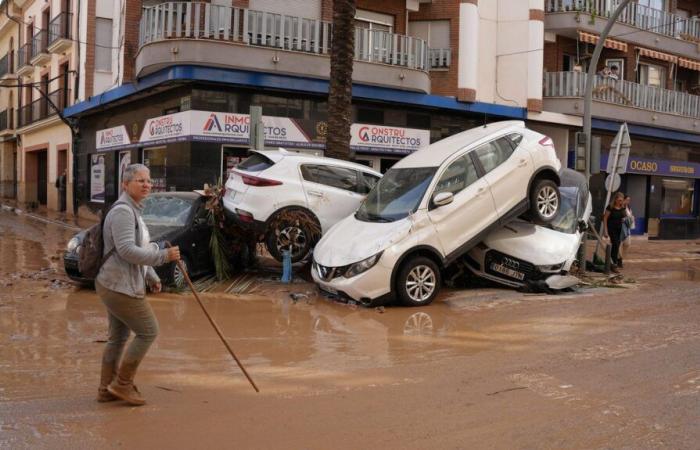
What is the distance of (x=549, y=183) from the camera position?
10.0 m

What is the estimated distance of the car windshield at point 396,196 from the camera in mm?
9016

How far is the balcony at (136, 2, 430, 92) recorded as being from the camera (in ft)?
52.0

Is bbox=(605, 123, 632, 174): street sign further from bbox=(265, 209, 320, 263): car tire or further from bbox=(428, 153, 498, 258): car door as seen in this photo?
bbox=(265, 209, 320, 263): car tire

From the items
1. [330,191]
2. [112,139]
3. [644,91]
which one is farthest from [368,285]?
[644,91]

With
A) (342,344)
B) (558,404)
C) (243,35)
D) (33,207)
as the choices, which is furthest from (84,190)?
(558,404)

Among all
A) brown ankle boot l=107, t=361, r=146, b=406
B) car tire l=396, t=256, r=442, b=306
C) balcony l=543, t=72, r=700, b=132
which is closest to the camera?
brown ankle boot l=107, t=361, r=146, b=406

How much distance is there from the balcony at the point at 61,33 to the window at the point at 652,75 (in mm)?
21894

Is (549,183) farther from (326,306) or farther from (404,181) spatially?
(326,306)

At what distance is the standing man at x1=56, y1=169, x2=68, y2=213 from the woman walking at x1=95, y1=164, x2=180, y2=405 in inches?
932

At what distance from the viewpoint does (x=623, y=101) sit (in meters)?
23.6

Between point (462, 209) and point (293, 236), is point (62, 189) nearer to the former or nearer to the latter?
point (293, 236)

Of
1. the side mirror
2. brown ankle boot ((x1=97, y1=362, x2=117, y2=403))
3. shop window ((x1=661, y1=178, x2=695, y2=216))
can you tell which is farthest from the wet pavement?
shop window ((x1=661, y1=178, x2=695, y2=216))

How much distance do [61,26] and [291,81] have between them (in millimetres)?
12624

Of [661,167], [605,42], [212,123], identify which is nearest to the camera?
[212,123]
